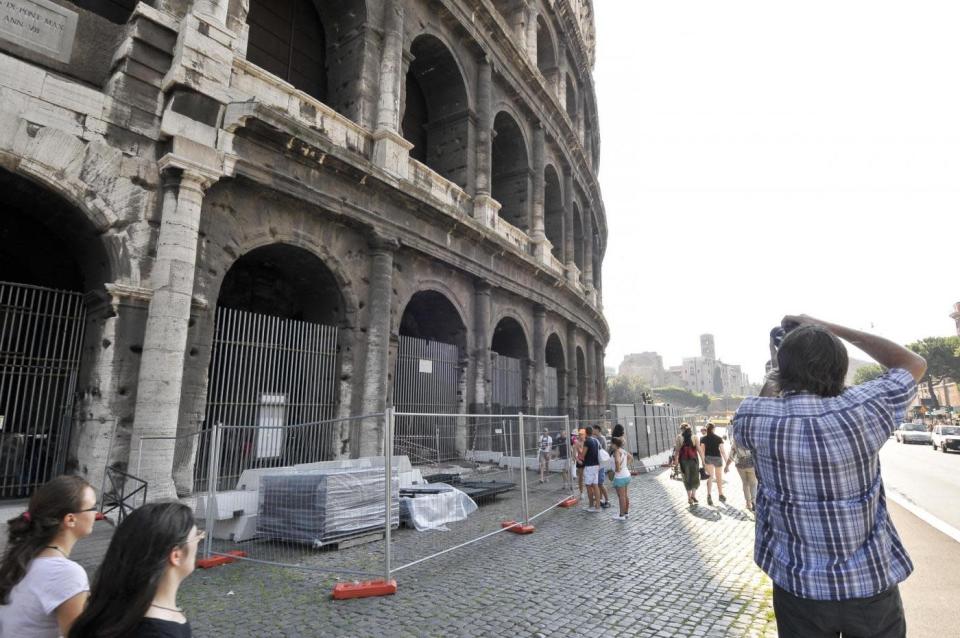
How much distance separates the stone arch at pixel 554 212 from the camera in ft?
64.2

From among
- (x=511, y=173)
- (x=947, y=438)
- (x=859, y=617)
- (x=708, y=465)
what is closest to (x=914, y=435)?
(x=947, y=438)

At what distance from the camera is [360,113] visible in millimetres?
10289

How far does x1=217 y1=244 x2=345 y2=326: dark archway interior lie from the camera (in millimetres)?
9633

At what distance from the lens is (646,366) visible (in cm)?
13238

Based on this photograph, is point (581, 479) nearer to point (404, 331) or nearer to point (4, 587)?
point (404, 331)

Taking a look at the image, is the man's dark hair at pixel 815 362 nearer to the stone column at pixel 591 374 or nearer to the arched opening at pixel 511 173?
the arched opening at pixel 511 173

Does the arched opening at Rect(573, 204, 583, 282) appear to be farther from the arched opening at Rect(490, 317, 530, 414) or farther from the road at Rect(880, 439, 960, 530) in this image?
the road at Rect(880, 439, 960, 530)

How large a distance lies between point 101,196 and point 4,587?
245 inches

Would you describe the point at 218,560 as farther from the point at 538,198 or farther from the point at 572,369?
the point at 572,369

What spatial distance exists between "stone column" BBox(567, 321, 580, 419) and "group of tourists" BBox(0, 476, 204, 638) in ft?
57.2

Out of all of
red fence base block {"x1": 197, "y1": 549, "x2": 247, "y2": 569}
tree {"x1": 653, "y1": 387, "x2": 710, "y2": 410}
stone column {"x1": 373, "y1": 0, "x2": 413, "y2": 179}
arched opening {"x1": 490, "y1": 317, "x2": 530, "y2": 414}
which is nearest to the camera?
red fence base block {"x1": 197, "y1": 549, "x2": 247, "y2": 569}

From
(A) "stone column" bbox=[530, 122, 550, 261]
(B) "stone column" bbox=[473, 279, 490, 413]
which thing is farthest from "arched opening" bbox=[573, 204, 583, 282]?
(B) "stone column" bbox=[473, 279, 490, 413]

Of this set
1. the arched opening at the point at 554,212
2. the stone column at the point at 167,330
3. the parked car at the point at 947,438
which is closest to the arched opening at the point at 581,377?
the arched opening at the point at 554,212

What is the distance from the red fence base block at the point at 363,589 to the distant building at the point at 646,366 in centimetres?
13037
